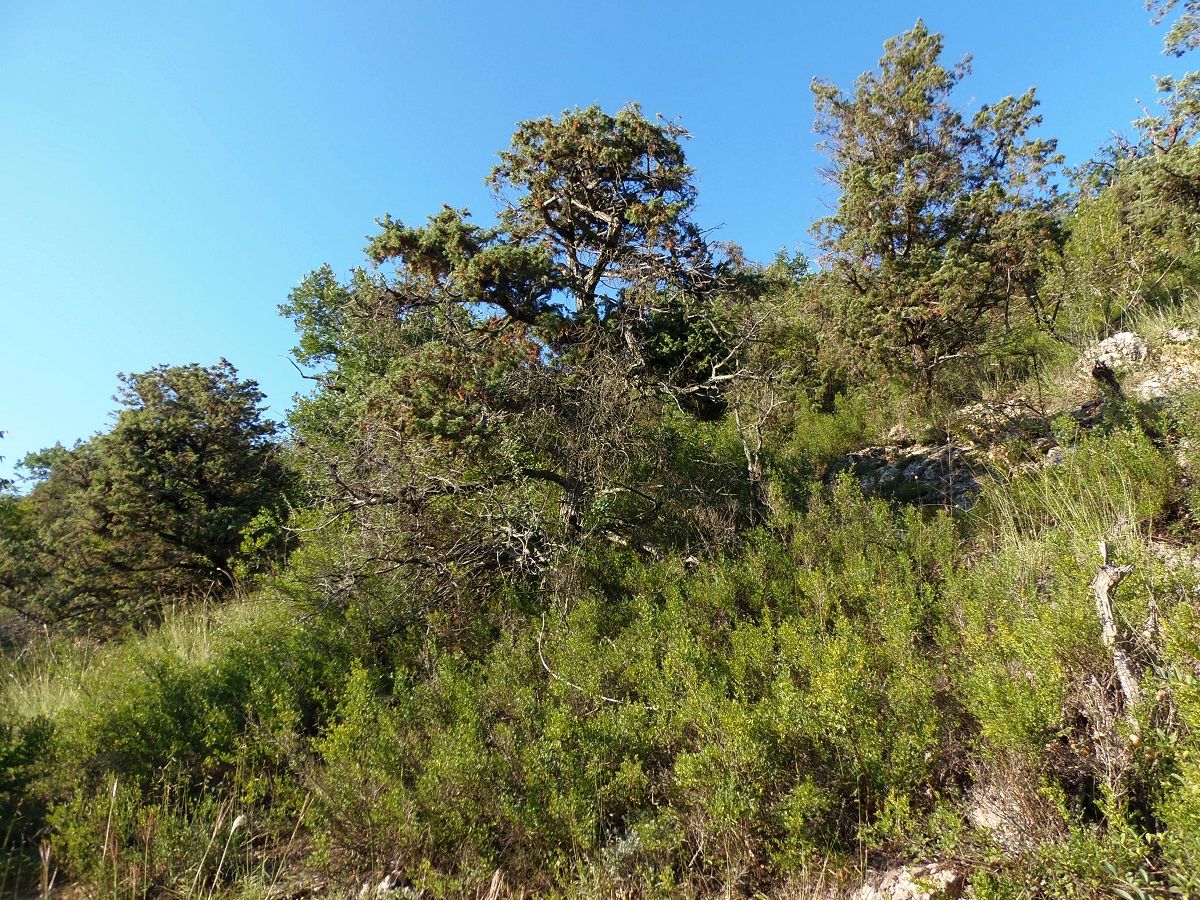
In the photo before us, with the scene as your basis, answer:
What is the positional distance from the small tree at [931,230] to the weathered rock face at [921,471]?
171cm

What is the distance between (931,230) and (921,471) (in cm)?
434

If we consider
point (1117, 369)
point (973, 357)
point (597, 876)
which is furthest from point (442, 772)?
point (973, 357)

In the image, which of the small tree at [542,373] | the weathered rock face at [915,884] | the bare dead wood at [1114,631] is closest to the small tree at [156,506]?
the small tree at [542,373]

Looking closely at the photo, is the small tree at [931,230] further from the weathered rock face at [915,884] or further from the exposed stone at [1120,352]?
the weathered rock face at [915,884]

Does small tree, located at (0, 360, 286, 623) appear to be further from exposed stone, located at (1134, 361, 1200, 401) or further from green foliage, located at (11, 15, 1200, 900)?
exposed stone, located at (1134, 361, 1200, 401)

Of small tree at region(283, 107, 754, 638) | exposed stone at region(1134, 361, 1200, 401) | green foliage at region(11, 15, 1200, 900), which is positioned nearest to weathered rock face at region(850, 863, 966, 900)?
green foliage at region(11, 15, 1200, 900)

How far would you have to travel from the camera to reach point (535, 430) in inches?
233

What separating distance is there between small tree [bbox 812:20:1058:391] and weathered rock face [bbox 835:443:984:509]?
171 cm

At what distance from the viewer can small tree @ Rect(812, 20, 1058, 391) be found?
331 inches

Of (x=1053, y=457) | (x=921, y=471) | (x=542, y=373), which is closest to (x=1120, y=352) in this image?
(x=1053, y=457)

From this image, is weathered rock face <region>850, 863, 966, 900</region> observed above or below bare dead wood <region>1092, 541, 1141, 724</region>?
below

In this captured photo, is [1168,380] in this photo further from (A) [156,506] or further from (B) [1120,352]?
(A) [156,506]

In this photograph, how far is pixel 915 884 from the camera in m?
2.25

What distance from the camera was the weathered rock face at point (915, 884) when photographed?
86.3 inches
